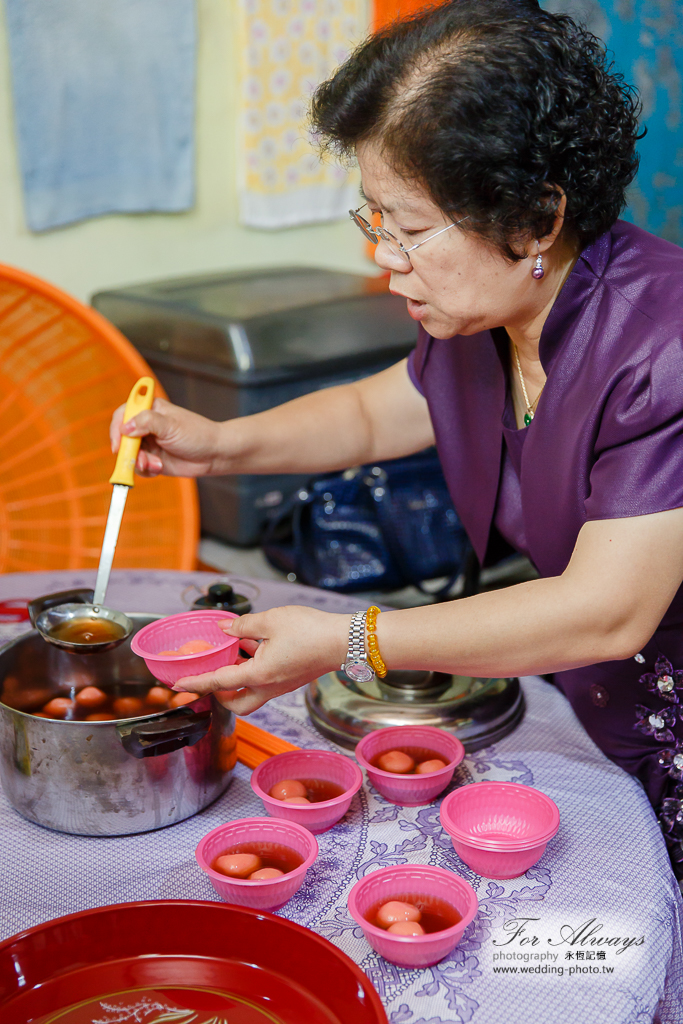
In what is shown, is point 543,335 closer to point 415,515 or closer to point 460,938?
point 460,938

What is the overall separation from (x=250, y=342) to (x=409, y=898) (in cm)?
197

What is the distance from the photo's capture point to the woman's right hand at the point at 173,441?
4.51 ft

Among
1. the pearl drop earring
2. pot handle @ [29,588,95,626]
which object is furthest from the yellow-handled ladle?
the pearl drop earring

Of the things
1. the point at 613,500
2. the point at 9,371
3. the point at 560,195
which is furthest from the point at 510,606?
the point at 9,371

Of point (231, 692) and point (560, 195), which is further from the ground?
point (560, 195)

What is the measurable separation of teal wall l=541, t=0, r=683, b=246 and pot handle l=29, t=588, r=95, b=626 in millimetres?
1967

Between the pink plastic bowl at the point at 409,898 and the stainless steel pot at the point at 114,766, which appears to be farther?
the stainless steel pot at the point at 114,766

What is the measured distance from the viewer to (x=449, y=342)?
4.63 feet

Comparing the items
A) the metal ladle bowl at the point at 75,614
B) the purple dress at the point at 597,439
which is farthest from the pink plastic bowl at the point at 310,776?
the purple dress at the point at 597,439

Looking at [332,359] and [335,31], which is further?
[335,31]

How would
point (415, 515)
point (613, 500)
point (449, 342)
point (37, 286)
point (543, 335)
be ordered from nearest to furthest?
point (613, 500) → point (543, 335) → point (449, 342) → point (37, 286) → point (415, 515)

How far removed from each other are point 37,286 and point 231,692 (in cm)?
132

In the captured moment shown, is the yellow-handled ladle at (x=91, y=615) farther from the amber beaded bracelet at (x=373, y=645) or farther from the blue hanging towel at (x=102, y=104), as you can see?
the blue hanging towel at (x=102, y=104)

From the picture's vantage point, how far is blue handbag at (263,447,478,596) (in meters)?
2.73
